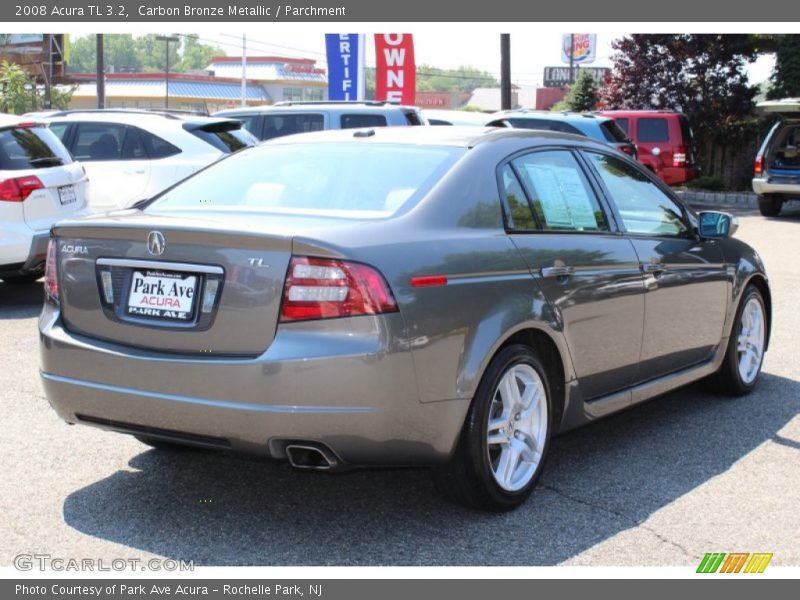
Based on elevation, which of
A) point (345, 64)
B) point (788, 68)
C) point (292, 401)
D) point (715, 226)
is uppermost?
point (788, 68)

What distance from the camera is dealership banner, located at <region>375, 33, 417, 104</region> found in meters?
22.7

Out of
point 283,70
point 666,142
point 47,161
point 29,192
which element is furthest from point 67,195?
point 283,70

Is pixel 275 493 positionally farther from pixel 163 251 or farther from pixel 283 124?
pixel 283 124

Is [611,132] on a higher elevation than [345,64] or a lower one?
lower

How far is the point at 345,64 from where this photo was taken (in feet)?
71.7

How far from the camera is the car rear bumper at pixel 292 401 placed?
12.9 feet

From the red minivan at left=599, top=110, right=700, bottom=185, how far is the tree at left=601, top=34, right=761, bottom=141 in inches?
190

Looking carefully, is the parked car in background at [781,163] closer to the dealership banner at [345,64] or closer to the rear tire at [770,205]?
the rear tire at [770,205]

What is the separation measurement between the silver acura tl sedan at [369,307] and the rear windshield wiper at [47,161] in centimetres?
494

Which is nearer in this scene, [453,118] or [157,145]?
[157,145]

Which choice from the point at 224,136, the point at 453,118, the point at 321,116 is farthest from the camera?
the point at 453,118

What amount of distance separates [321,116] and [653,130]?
36.5ft

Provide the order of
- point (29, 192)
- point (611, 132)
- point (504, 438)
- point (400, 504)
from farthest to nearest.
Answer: point (611, 132) → point (29, 192) → point (400, 504) → point (504, 438)

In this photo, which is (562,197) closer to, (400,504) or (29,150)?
(400,504)
